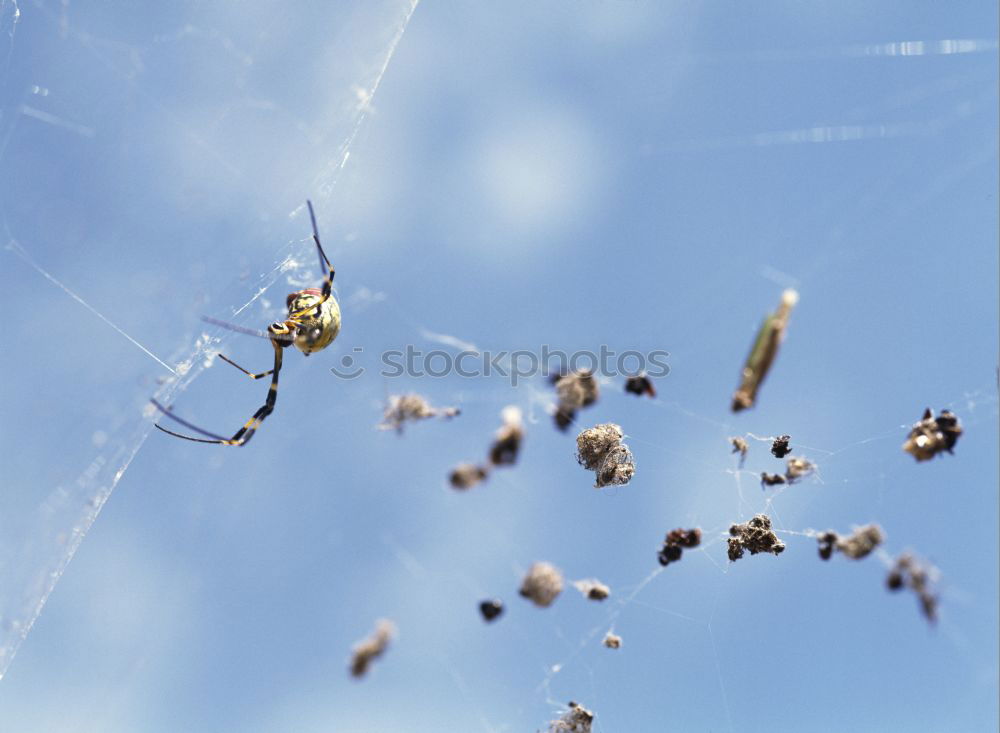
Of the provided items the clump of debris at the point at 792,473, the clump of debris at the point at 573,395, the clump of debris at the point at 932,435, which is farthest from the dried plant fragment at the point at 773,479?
the clump of debris at the point at 573,395

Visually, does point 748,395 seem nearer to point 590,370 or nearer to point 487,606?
point 590,370

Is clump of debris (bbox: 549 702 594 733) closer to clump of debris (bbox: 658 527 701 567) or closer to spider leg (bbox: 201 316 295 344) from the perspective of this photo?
clump of debris (bbox: 658 527 701 567)

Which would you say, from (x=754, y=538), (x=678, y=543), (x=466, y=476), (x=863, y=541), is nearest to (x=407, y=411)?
(x=466, y=476)

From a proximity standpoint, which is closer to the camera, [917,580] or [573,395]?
[917,580]

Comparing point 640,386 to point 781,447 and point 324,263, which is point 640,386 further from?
point 324,263

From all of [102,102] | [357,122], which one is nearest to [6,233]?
[102,102]

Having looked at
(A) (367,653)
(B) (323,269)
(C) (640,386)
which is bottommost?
(A) (367,653)

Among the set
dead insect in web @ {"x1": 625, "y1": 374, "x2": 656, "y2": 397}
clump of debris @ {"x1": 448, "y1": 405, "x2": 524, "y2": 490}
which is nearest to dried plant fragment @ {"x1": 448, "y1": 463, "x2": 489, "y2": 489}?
clump of debris @ {"x1": 448, "y1": 405, "x2": 524, "y2": 490}
